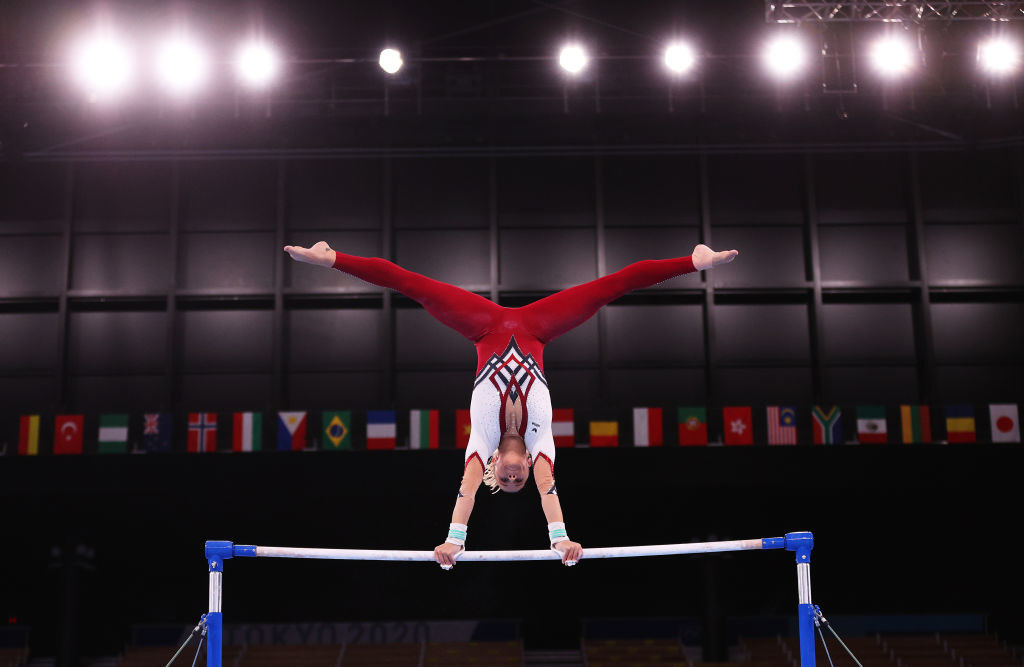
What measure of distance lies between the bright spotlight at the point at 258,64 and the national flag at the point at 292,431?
477 centimetres

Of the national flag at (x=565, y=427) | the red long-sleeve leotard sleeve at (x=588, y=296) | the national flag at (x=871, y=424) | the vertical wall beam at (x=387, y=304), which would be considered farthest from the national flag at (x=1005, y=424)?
the red long-sleeve leotard sleeve at (x=588, y=296)

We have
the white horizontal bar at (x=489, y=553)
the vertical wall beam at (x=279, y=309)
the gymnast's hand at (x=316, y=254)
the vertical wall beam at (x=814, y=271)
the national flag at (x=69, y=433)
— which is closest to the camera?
the white horizontal bar at (x=489, y=553)

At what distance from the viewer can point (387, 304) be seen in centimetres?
1438

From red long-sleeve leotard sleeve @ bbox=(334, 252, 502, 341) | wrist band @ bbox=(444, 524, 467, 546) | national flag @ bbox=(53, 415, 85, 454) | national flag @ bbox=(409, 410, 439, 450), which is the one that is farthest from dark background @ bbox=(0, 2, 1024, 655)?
wrist band @ bbox=(444, 524, 467, 546)

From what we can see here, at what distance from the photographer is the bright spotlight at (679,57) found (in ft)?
42.0

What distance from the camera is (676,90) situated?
43.3 ft

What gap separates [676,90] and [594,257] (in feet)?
9.95

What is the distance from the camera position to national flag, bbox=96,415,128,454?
12758mm

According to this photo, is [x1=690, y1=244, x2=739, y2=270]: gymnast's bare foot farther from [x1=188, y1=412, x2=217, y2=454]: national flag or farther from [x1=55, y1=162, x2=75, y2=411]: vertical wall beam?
[x1=55, y1=162, x2=75, y2=411]: vertical wall beam

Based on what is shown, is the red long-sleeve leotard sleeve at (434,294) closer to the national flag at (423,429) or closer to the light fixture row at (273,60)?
the national flag at (423,429)

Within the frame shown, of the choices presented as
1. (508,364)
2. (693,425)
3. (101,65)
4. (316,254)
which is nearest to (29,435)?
(101,65)

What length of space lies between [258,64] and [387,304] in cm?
411

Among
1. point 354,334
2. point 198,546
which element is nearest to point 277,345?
point 354,334

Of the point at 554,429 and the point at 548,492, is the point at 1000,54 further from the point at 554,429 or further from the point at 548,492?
the point at 548,492
